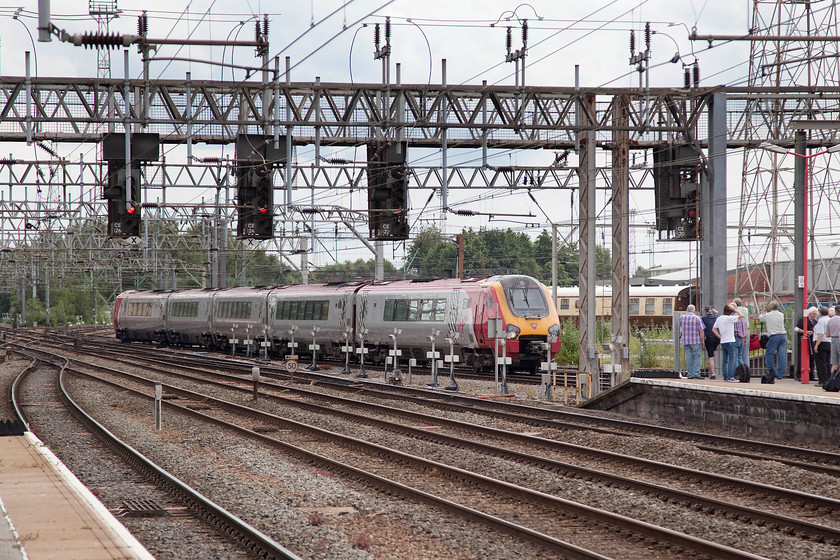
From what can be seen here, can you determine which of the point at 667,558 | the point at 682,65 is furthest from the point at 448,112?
the point at 667,558

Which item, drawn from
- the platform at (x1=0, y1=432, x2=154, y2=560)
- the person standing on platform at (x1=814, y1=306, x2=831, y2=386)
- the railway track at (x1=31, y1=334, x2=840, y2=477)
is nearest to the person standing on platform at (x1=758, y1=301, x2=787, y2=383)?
the person standing on platform at (x1=814, y1=306, x2=831, y2=386)

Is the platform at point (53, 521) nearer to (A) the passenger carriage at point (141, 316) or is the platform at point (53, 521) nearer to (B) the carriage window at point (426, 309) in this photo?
(B) the carriage window at point (426, 309)

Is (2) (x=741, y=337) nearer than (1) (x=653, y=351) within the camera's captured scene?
Yes

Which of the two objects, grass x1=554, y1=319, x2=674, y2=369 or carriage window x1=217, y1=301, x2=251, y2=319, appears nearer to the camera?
grass x1=554, y1=319, x2=674, y2=369

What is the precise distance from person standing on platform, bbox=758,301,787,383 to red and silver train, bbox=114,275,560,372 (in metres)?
8.84

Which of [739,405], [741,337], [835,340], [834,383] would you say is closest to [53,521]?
[739,405]

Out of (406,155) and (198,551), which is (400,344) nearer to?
(406,155)

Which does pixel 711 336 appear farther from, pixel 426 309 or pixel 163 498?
pixel 163 498

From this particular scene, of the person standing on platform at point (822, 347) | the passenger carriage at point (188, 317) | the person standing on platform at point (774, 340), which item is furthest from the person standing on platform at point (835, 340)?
the passenger carriage at point (188, 317)

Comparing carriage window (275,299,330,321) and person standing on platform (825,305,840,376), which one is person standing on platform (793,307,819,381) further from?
A: carriage window (275,299,330,321)

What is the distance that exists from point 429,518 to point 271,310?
105ft

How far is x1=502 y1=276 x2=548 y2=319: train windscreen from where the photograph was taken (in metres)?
28.8

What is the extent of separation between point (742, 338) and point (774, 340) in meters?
0.61

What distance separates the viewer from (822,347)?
1817 cm
